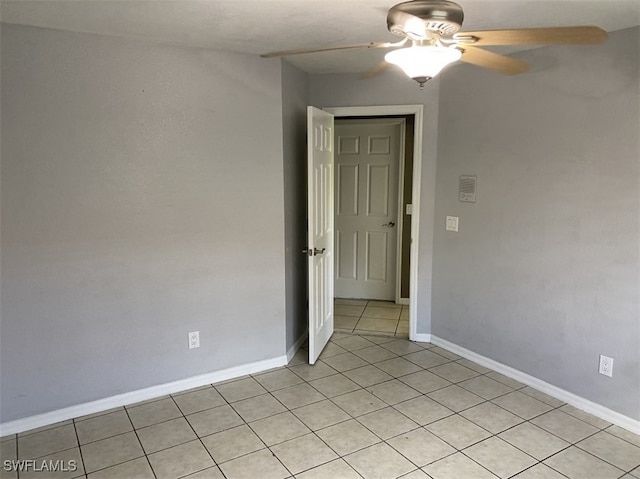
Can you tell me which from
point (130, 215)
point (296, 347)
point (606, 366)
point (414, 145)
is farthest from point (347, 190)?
point (606, 366)

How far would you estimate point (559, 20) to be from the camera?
7.58 ft

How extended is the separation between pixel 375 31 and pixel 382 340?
2579 mm

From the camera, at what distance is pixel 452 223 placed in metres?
3.67

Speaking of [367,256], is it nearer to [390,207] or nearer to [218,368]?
[390,207]

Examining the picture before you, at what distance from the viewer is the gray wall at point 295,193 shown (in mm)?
3385

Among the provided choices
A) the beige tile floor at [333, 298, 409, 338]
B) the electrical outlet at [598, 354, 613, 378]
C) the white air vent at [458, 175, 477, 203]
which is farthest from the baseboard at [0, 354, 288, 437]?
the electrical outlet at [598, 354, 613, 378]

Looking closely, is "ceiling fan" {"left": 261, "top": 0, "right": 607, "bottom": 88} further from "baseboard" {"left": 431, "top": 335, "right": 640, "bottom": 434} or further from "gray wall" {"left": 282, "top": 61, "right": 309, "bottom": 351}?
"baseboard" {"left": 431, "top": 335, "right": 640, "bottom": 434}

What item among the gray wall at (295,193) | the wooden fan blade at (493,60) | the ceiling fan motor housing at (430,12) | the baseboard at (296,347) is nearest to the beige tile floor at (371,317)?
the baseboard at (296,347)

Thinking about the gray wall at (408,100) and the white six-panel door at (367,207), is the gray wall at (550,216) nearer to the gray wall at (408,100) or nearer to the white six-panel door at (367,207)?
the gray wall at (408,100)

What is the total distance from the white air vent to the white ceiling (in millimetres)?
1263

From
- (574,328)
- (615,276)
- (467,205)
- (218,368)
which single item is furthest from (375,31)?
(218,368)

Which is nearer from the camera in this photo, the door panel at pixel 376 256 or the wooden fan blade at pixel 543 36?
the wooden fan blade at pixel 543 36

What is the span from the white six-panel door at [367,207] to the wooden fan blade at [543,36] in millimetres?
3178

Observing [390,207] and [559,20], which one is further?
[390,207]
